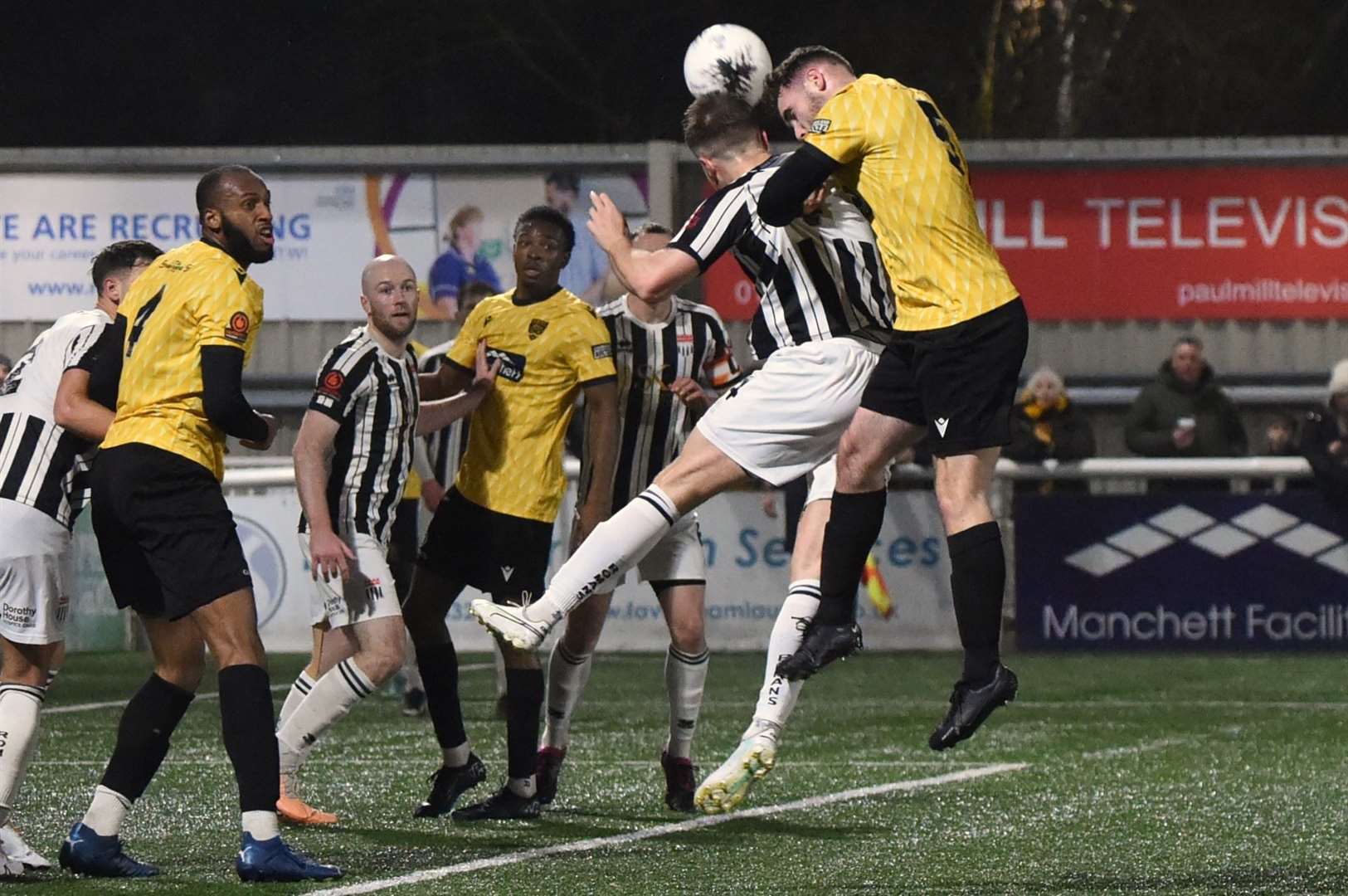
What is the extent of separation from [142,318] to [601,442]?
2.13m

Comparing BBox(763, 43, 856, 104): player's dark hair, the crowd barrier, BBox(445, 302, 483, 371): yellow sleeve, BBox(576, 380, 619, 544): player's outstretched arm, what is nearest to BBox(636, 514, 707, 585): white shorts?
BBox(576, 380, 619, 544): player's outstretched arm

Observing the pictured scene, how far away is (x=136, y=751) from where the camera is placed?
667 cm

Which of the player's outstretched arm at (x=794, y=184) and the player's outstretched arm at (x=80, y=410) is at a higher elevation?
the player's outstretched arm at (x=794, y=184)

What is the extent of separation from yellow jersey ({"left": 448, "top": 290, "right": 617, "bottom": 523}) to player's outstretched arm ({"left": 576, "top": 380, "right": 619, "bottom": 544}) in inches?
2.0

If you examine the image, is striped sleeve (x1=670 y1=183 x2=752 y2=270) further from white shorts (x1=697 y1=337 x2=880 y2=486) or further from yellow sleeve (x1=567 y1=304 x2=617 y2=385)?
yellow sleeve (x1=567 y1=304 x2=617 y2=385)

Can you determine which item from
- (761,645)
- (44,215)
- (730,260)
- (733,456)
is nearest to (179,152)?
(44,215)

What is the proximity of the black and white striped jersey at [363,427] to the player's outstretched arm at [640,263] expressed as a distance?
1.52 metres

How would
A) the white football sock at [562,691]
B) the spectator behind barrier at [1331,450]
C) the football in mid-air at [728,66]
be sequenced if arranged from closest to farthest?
the football in mid-air at [728,66], the white football sock at [562,691], the spectator behind barrier at [1331,450]

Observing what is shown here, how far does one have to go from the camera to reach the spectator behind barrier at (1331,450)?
14.3m

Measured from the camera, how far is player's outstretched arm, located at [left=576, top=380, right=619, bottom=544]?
26.7 feet

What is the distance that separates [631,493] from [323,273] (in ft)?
36.3

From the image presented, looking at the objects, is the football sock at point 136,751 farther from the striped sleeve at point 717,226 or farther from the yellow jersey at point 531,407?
the striped sleeve at point 717,226

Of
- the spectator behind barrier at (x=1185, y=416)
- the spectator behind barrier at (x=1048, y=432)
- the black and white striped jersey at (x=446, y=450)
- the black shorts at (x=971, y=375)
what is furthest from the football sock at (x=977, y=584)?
the spectator behind barrier at (x=1185, y=416)

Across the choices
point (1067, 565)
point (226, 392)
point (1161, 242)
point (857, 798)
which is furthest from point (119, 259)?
point (1161, 242)
